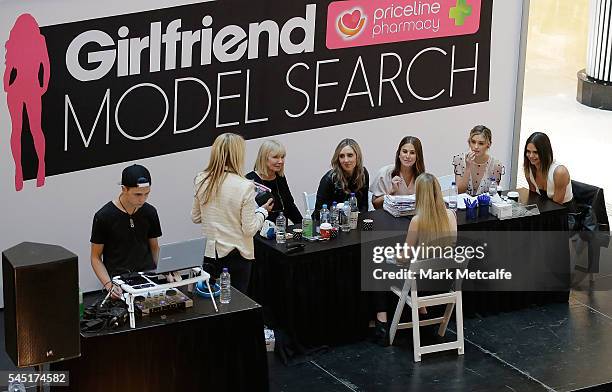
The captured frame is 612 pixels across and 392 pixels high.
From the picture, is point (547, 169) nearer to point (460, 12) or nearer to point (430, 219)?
point (430, 219)

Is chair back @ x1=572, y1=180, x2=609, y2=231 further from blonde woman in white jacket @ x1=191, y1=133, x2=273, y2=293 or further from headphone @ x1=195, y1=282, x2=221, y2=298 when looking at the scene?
headphone @ x1=195, y1=282, x2=221, y2=298

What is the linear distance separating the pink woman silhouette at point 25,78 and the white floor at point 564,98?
4.48 meters

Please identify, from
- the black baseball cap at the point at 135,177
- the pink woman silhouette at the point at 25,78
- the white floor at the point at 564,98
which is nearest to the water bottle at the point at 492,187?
the white floor at the point at 564,98

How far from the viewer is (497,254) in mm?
7770

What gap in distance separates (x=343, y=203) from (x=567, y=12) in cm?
486

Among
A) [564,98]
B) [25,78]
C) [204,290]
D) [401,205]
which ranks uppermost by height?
[25,78]

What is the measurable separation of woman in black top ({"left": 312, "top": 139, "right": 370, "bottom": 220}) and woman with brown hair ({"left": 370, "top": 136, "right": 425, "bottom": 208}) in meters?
0.24

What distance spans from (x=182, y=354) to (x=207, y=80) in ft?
9.10

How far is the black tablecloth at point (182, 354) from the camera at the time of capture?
5.68m

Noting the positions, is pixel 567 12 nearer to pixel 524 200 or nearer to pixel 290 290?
pixel 524 200

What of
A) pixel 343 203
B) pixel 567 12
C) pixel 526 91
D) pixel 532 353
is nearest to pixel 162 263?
pixel 343 203

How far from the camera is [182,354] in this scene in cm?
596

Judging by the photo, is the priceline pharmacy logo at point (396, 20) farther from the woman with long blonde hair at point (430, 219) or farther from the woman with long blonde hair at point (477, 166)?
the woman with long blonde hair at point (430, 219)

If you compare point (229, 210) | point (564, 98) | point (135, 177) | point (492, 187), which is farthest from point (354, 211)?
point (564, 98)
